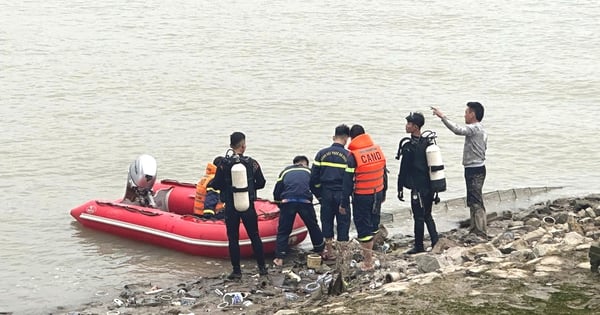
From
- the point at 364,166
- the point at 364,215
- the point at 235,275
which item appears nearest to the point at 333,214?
the point at 364,215

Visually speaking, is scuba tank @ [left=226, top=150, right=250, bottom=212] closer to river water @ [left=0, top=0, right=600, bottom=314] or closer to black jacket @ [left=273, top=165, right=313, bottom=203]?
black jacket @ [left=273, top=165, right=313, bottom=203]

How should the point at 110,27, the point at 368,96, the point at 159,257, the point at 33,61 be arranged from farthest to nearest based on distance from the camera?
the point at 110,27 → the point at 33,61 → the point at 368,96 → the point at 159,257

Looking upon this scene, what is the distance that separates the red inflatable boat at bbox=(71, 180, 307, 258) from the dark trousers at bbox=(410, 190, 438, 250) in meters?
1.73

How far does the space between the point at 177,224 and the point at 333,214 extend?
252 centimetres

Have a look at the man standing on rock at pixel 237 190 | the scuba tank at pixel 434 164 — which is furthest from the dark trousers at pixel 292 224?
the scuba tank at pixel 434 164

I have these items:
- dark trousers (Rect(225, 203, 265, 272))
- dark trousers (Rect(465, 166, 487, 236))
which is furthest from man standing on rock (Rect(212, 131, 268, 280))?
dark trousers (Rect(465, 166, 487, 236))

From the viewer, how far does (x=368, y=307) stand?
7984mm

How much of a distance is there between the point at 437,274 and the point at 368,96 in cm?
1694

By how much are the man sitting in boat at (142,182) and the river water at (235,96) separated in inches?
27.0

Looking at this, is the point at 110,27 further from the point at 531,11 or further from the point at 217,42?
the point at 531,11

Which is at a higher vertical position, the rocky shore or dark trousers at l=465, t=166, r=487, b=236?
dark trousers at l=465, t=166, r=487, b=236

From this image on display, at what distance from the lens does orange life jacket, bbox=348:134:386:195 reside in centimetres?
1072

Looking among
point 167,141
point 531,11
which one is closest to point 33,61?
point 167,141

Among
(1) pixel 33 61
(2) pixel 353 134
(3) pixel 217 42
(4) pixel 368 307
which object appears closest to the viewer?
(4) pixel 368 307
